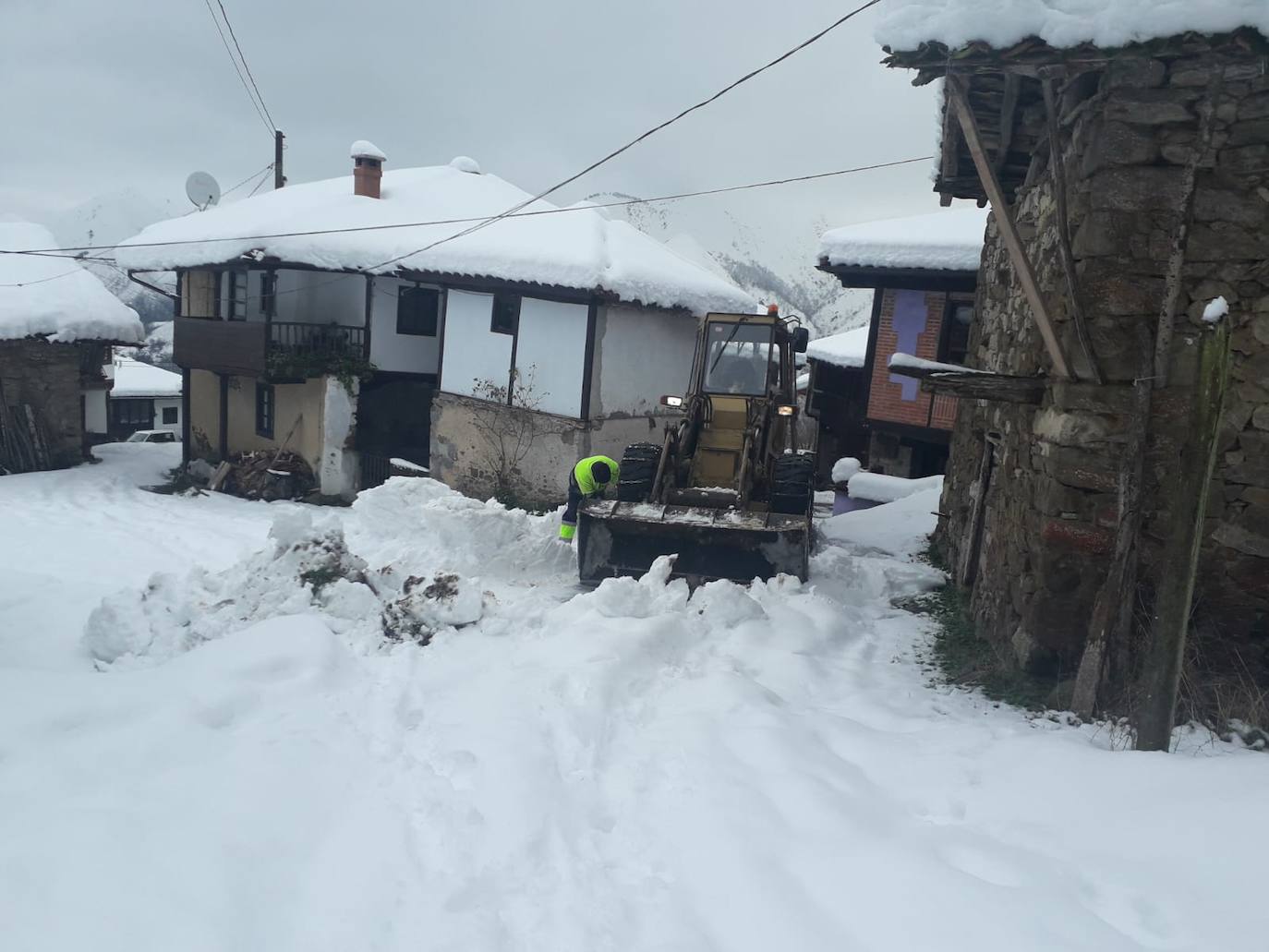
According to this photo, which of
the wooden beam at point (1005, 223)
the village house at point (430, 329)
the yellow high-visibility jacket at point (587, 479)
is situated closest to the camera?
the wooden beam at point (1005, 223)

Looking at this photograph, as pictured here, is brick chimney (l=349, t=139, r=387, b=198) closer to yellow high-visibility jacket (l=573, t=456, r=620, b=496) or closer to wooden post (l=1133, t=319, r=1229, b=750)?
yellow high-visibility jacket (l=573, t=456, r=620, b=496)

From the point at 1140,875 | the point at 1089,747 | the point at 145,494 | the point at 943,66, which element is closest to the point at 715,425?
the point at 943,66

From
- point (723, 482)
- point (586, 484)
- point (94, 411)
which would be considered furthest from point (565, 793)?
point (94, 411)

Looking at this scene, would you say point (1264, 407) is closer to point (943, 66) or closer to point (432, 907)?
point (943, 66)

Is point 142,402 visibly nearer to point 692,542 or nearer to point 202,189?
point 202,189

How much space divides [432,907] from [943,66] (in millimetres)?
5385

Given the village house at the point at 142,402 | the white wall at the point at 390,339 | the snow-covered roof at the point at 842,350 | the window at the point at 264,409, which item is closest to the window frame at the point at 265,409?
the window at the point at 264,409

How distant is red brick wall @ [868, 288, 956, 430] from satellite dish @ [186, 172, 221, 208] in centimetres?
1900

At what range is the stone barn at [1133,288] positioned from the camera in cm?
485

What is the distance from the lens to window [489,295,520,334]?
1661 cm

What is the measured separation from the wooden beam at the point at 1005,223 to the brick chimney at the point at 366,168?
17.5 m

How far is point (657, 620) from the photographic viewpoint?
22.2 feet

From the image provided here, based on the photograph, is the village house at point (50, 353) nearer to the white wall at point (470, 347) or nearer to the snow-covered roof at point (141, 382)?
the white wall at point (470, 347)

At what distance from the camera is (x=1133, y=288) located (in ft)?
17.2
